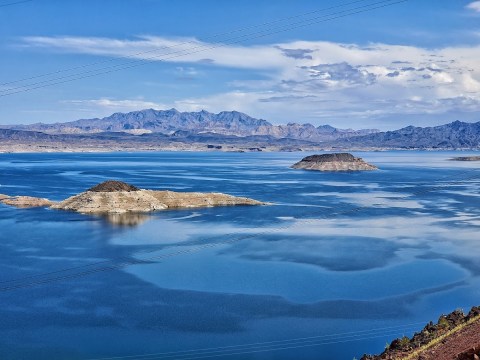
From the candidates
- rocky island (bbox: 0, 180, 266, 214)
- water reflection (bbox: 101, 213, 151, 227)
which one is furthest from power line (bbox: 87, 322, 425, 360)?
rocky island (bbox: 0, 180, 266, 214)

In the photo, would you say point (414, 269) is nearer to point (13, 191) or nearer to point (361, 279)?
point (361, 279)

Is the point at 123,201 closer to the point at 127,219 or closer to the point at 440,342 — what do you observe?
the point at 127,219

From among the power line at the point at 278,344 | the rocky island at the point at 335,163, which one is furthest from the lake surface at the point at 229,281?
the rocky island at the point at 335,163

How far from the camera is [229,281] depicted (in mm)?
35344

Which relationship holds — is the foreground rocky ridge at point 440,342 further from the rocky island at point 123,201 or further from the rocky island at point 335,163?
the rocky island at point 335,163

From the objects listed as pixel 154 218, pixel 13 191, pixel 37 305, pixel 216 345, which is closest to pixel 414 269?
pixel 216 345

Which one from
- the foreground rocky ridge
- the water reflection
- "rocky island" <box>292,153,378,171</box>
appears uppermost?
"rocky island" <box>292,153,378,171</box>

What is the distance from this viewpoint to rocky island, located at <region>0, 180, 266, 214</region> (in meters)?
66.6

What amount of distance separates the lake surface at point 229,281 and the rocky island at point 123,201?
9.74 ft

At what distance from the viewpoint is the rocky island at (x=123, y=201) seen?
6656 centimetres

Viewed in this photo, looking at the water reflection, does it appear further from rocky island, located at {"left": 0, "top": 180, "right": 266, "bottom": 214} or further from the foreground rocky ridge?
the foreground rocky ridge

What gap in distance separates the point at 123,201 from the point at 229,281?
34712 mm

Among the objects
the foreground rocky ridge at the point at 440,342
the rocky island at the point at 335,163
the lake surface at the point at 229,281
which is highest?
the rocky island at the point at 335,163

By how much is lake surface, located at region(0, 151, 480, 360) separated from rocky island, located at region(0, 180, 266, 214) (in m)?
2.97
